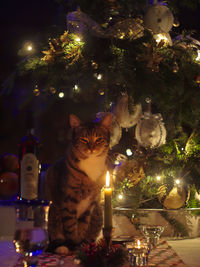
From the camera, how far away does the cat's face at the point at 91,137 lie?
1074 millimetres

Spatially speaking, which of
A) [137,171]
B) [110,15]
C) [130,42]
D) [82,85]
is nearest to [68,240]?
[137,171]

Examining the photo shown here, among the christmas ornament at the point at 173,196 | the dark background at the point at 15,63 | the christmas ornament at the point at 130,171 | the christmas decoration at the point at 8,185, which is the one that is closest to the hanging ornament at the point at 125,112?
the christmas ornament at the point at 130,171

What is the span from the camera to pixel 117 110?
1459 millimetres

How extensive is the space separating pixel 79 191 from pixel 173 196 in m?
0.47

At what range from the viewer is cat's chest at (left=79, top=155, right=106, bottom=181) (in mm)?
1071

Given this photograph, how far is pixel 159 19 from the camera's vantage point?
1432mm

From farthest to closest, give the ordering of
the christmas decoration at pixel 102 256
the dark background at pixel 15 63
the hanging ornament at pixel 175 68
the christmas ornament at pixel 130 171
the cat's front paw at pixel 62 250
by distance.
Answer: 1. the dark background at pixel 15 63
2. the christmas ornament at pixel 130 171
3. the hanging ornament at pixel 175 68
4. the cat's front paw at pixel 62 250
5. the christmas decoration at pixel 102 256

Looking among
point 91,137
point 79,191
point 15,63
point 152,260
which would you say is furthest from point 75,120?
point 15,63

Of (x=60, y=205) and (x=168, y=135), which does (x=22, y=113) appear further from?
(x=60, y=205)

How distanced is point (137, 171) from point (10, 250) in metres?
0.51

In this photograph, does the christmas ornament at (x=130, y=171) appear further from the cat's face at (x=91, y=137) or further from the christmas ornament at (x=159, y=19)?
the christmas ornament at (x=159, y=19)

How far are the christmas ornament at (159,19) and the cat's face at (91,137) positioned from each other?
0.51m

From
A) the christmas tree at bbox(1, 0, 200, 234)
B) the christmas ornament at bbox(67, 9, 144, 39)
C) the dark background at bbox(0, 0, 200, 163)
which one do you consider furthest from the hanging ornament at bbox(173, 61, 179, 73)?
the dark background at bbox(0, 0, 200, 163)

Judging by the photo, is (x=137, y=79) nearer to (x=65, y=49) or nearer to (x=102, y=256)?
(x=65, y=49)
